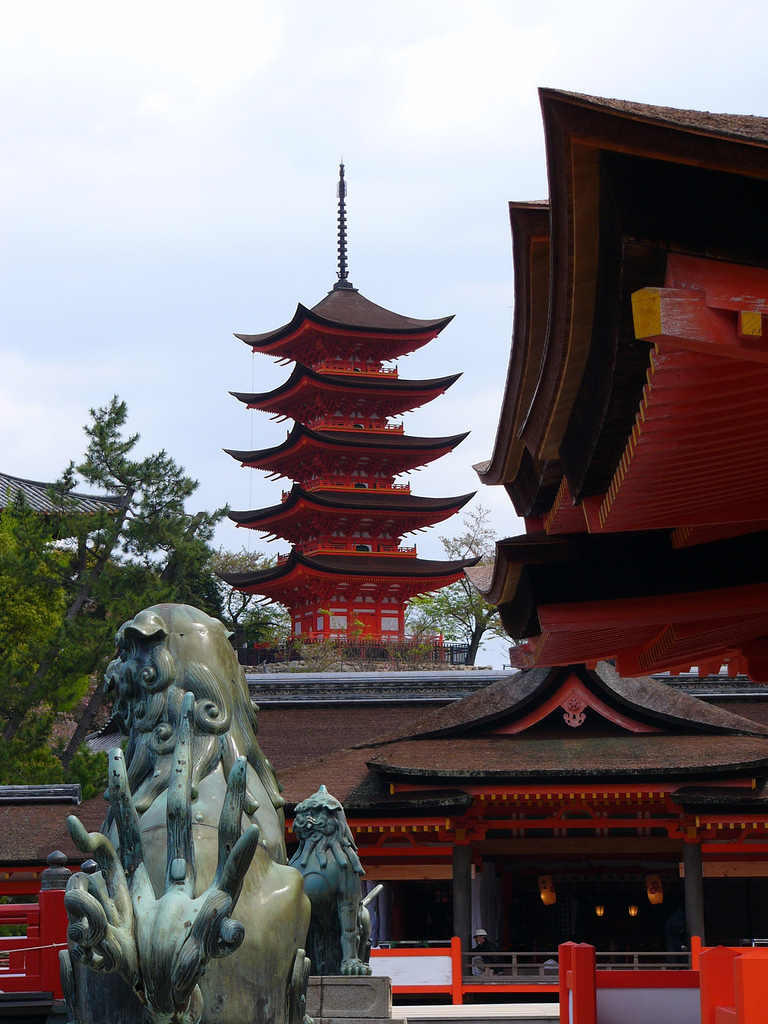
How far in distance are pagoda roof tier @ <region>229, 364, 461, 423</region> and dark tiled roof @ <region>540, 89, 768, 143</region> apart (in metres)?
32.9

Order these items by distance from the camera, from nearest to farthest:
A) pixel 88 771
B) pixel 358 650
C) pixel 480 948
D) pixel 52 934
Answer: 1. pixel 52 934
2. pixel 480 948
3. pixel 88 771
4. pixel 358 650

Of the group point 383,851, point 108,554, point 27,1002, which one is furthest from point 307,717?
point 27,1002

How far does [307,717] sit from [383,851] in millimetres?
4396

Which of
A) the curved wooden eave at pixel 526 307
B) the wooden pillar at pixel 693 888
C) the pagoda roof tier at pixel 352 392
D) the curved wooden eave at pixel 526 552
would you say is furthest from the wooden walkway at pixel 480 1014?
the pagoda roof tier at pixel 352 392

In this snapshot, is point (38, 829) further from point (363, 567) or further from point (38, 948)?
point (363, 567)

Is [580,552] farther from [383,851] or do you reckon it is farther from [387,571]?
[387,571]

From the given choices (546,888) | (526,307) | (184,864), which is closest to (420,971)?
(546,888)

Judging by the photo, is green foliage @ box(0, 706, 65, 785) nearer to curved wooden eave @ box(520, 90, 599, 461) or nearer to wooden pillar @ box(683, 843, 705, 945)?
wooden pillar @ box(683, 843, 705, 945)

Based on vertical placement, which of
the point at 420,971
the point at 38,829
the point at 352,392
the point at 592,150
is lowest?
the point at 420,971

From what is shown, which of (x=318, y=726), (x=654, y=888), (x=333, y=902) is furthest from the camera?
(x=318, y=726)

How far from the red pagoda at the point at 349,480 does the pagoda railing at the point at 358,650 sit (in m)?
0.59

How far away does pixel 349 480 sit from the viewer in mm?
37562

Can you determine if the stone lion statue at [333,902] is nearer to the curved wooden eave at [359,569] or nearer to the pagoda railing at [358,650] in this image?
the pagoda railing at [358,650]

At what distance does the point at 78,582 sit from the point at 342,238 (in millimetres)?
19601
